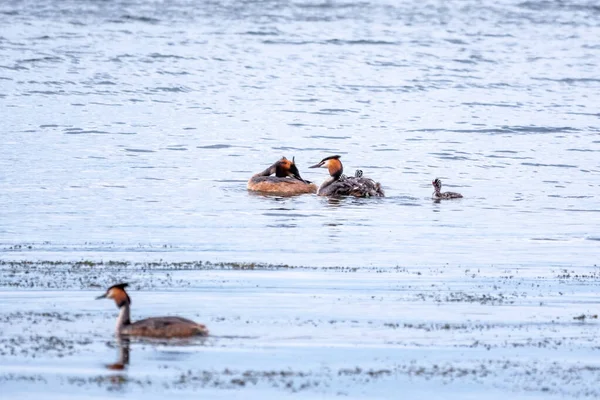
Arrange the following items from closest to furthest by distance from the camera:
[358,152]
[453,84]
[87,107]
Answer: [358,152]
[87,107]
[453,84]

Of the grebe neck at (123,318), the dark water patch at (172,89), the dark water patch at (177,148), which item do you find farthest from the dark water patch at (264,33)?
the grebe neck at (123,318)

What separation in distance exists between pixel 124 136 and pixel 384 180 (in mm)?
7596

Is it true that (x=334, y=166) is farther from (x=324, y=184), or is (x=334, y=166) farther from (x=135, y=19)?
(x=135, y=19)

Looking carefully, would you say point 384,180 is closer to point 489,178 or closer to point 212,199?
point 489,178

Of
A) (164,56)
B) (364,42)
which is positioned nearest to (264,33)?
(364,42)

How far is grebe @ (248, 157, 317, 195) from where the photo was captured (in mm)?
23719

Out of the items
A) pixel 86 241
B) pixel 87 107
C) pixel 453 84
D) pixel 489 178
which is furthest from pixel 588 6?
pixel 86 241

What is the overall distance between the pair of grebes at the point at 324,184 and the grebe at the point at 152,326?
1102 cm

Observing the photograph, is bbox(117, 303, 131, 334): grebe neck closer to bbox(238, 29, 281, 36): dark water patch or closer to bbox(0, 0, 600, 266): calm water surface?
bbox(0, 0, 600, 266): calm water surface

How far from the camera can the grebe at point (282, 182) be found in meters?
23.7

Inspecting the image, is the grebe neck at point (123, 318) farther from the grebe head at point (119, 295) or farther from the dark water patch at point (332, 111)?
the dark water patch at point (332, 111)

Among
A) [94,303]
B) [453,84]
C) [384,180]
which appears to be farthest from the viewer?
[453,84]

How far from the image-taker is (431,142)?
104 feet

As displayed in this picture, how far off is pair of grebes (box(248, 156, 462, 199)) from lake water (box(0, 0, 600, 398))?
0.72 ft
